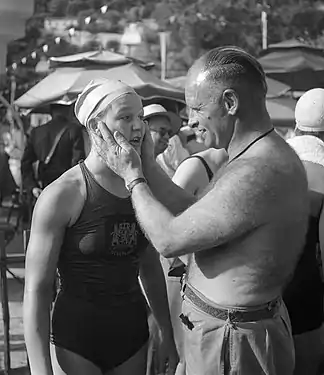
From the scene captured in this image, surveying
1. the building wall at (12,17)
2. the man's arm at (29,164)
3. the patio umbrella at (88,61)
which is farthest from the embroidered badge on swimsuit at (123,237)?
the patio umbrella at (88,61)

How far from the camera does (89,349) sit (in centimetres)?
293

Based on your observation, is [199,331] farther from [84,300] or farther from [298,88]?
[298,88]

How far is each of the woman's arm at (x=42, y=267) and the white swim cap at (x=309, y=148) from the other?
1.20m

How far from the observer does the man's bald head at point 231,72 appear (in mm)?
2391

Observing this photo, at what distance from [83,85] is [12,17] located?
2.91 meters

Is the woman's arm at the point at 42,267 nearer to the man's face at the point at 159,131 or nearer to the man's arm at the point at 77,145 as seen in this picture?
the man's face at the point at 159,131

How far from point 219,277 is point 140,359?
840mm

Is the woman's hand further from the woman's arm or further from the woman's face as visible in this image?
the woman's arm

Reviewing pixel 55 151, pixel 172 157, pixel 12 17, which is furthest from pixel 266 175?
pixel 55 151

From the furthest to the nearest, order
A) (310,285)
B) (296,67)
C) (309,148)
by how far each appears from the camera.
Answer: (296,67)
(309,148)
(310,285)

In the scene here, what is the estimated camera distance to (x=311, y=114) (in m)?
3.63

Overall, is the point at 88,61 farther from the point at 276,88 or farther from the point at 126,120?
the point at 126,120

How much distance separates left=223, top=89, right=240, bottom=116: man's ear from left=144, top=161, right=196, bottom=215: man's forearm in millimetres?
599

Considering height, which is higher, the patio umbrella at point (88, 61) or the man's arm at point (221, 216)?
the man's arm at point (221, 216)
